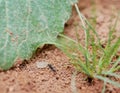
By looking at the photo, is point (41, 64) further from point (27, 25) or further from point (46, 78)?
point (27, 25)

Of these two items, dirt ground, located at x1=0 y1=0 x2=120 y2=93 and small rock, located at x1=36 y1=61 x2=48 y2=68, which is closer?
dirt ground, located at x1=0 y1=0 x2=120 y2=93

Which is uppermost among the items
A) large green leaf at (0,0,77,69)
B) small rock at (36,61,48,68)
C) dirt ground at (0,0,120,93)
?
large green leaf at (0,0,77,69)

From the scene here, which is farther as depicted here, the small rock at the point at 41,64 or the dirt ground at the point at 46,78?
the small rock at the point at 41,64

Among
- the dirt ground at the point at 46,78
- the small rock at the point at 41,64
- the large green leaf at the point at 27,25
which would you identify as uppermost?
the large green leaf at the point at 27,25

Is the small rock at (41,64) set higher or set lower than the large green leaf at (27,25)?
lower

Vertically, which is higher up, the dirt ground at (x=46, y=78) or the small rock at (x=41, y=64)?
the small rock at (x=41, y=64)

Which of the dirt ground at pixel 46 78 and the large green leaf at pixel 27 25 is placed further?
the large green leaf at pixel 27 25

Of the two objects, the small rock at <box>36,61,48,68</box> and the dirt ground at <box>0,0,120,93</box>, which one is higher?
the small rock at <box>36,61,48,68</box>

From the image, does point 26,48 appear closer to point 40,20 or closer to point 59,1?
point 40,20

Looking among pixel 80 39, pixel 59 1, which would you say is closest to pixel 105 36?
pixel 80 39
